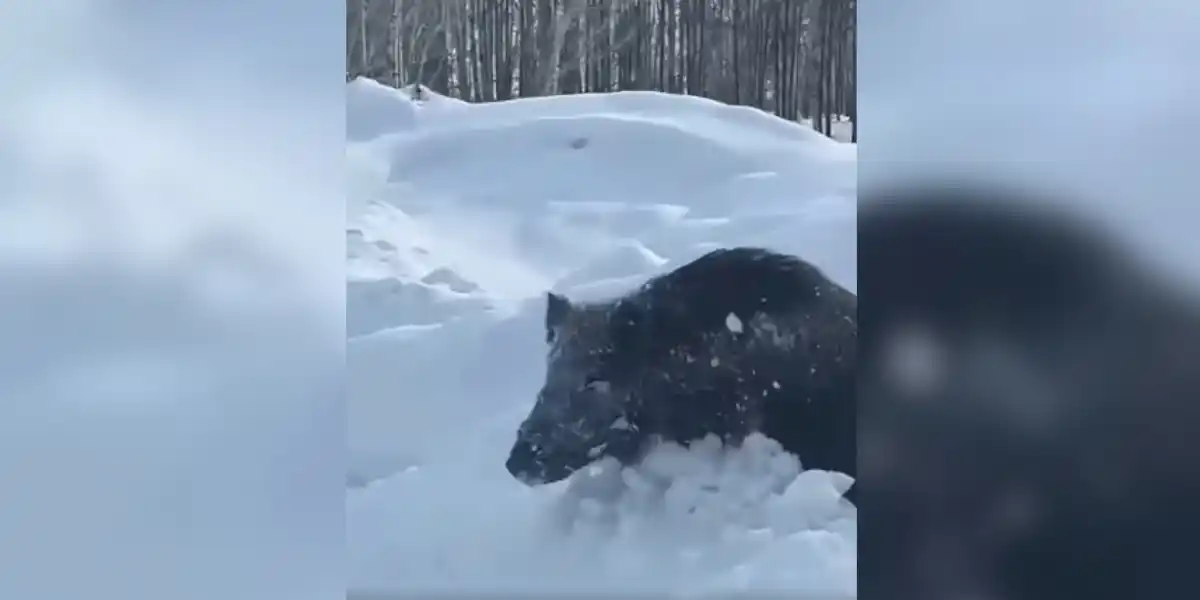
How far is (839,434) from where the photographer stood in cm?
285

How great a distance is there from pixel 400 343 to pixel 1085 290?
1.51m

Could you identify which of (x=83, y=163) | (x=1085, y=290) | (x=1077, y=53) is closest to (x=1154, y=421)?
(x=1085, y=290)

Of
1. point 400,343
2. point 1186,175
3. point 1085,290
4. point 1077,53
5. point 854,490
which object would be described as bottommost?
point 854,490

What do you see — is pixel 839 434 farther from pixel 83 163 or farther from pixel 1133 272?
pixel 83 163

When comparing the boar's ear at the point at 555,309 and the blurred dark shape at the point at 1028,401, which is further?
the boar's ear at the point at 555,309

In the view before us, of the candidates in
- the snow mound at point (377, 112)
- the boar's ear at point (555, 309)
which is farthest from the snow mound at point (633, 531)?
the snow mound at point (377, 112)

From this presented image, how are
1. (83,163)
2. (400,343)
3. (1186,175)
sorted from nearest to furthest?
(83,163) → (1186,175) → (400,343)

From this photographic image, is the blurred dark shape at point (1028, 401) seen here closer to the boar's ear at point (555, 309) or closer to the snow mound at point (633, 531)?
the snow mound at point (633, 531)

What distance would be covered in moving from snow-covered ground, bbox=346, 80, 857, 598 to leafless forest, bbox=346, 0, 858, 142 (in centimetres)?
5

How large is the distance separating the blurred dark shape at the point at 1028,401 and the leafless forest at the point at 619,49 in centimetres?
58

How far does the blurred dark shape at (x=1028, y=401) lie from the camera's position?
2.24 meters

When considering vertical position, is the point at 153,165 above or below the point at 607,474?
above

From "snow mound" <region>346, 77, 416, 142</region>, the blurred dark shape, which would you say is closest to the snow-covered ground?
"snow mound" <region>346, 77, 416, 142</region>

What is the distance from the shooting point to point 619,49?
2783mm
